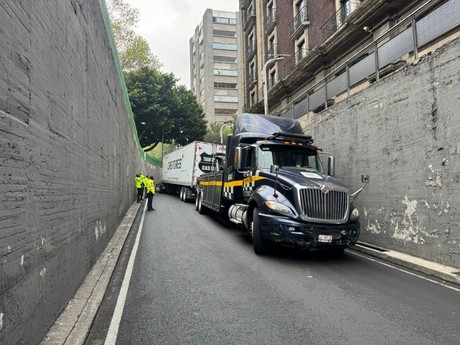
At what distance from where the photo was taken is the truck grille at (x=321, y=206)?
7.48 meters

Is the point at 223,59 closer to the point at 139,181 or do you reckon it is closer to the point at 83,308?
the point at 139,181

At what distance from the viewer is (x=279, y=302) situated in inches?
194

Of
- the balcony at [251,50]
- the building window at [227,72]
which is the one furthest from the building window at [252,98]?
the building window at [227,72]

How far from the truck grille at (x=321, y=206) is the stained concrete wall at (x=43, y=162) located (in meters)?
4.12

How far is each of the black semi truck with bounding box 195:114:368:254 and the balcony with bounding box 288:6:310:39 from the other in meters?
15.9

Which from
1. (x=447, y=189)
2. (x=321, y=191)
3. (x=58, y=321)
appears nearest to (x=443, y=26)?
(x=447, y=189)

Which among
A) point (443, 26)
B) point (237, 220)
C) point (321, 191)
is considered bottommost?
point (237, 220)

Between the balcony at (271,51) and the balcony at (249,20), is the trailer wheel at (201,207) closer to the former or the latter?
the balcony at (271,51)

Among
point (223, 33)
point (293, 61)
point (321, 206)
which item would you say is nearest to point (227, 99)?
point (223, 33)

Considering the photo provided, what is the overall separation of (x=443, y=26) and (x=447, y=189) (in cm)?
499

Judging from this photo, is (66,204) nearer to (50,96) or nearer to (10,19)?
(50,96)

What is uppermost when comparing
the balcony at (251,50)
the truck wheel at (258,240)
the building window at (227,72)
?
the building window at (227,72)

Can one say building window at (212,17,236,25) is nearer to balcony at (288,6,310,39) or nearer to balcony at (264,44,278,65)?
balcony at (264,44,278,65)

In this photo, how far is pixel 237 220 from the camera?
10.1 meters
